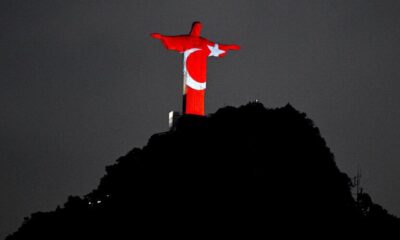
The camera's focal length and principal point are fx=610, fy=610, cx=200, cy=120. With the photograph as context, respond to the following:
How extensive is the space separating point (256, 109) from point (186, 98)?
600cm

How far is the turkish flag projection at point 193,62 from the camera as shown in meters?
34.8

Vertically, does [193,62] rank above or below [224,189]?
above

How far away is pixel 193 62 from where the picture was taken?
35.4 metres

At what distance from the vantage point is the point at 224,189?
2655 cm

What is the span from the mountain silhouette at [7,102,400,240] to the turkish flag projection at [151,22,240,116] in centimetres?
316

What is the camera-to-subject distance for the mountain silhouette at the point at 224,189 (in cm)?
2545

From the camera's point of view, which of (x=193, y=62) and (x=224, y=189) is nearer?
(x=224, y=189)

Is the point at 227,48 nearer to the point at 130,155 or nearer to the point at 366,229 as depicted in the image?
the point at 130,155

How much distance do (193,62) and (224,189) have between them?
11000 mm

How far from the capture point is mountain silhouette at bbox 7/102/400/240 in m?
25.5

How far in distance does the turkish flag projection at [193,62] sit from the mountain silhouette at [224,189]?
10.4ft

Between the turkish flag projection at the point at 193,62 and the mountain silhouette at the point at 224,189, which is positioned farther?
the turkish flag projection at the point at 193,62

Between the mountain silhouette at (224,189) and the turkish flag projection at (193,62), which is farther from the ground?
the turkish flag projection at (193,62)

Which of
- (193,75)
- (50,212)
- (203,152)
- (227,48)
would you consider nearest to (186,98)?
(193,75)
